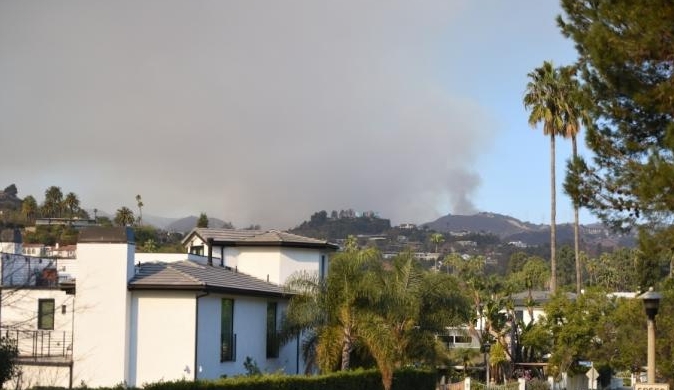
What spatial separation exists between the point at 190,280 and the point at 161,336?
2035 mm

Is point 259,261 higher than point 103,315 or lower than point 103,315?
higher

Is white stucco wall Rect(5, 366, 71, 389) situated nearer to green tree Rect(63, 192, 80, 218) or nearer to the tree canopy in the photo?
the tree canopy

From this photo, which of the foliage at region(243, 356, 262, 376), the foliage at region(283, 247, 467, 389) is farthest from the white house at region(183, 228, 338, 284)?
the foliage at region(243, 356, 262, 376)

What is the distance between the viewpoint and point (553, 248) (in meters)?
71.8

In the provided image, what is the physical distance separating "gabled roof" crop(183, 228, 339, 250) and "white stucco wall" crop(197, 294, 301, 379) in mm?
3586

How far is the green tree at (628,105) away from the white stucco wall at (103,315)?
612 inches

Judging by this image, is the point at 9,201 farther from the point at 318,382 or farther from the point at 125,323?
the point at 318,382

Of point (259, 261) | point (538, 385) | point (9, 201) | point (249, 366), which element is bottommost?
point (538, 385)

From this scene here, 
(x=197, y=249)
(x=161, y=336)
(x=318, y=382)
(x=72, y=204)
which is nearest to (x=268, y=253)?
(x=197, y=249)

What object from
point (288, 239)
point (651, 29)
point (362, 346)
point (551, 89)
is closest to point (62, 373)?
point (362, 346)

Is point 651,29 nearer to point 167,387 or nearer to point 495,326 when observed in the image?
point 167,387

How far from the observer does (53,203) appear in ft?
442

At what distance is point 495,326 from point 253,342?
3165 cm

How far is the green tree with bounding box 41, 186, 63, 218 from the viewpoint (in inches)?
5261
